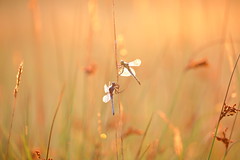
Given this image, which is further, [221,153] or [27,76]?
[27,76]

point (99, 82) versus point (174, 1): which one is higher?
point (174, 1)

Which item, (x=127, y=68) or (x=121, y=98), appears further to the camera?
(x=121, y=98)

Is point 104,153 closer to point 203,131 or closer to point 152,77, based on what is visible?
point 203,131

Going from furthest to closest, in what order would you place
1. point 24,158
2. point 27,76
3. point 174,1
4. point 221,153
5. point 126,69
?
point 174,1
point 27,76
point 221,153
point 24,158
point 126,69

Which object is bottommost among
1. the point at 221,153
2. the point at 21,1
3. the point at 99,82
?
the point at 221,153

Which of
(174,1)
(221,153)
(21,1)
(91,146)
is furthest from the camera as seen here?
(174,1)

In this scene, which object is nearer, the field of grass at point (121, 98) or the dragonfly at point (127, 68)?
the dragonfly at point (127, 68)

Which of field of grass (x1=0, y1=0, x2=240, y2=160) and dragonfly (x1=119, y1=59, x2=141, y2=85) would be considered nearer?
dragonfly (x1=119, y1=59, x2=141, y2=85)

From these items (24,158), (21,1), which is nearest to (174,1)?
(21,1)
